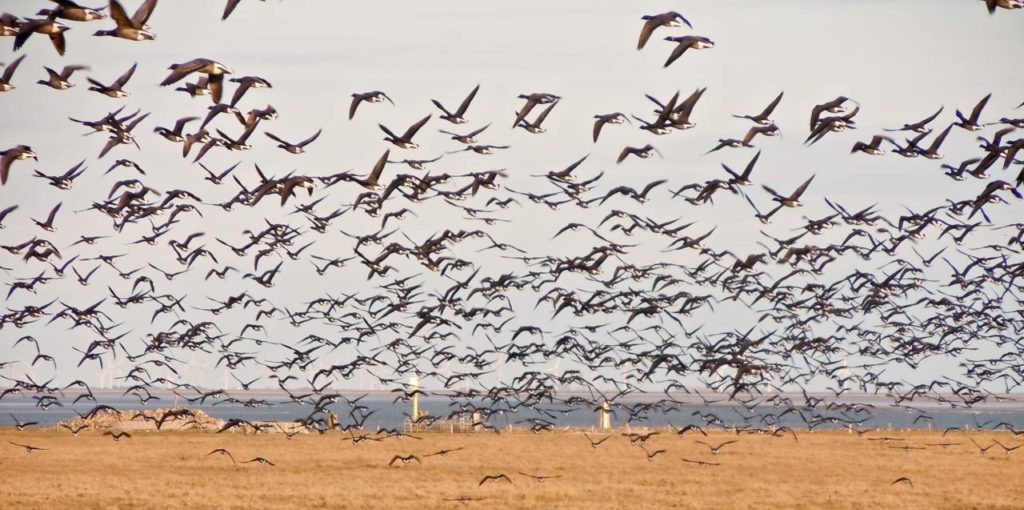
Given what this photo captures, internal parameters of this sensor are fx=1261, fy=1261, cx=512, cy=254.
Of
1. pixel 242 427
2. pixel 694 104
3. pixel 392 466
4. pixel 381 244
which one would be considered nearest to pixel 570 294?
pixel 381 244

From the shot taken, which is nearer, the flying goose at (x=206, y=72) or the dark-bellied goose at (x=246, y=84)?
the flying goose at (x=206, y=72)

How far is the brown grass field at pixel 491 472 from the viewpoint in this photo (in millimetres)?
49406

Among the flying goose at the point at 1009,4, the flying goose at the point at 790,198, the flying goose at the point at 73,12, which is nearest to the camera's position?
the flying goose at the point at 73,12

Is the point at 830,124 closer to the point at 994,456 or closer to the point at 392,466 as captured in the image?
the point at 392,466

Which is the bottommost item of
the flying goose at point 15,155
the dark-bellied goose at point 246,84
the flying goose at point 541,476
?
the flying goose at point 541,476

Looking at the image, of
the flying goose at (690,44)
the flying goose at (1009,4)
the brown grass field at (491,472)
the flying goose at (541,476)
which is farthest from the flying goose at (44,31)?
the flying goose at (541,476)

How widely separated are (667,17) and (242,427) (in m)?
76.9

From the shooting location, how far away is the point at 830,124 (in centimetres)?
2958

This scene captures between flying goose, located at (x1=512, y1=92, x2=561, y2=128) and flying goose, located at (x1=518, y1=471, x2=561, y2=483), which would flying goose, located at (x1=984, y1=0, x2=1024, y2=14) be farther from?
flying goose, located at (x1=518, y1=471, x2=561, y2=483)

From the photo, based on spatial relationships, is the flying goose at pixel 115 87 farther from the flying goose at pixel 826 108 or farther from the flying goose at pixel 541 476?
the flying goose at pixel 541 476

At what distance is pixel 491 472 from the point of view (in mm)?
62719

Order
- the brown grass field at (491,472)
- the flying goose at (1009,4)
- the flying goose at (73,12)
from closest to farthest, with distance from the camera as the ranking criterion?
the flying goose at (73,12)
the flying goose at (1009,4)
the brown grass field at (491,472)

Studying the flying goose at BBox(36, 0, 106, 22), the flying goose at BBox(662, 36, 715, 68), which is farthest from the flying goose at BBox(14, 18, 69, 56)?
the flying goose at BBox(662, 36, 715, 68)

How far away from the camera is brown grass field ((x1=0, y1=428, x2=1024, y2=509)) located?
162 ft
